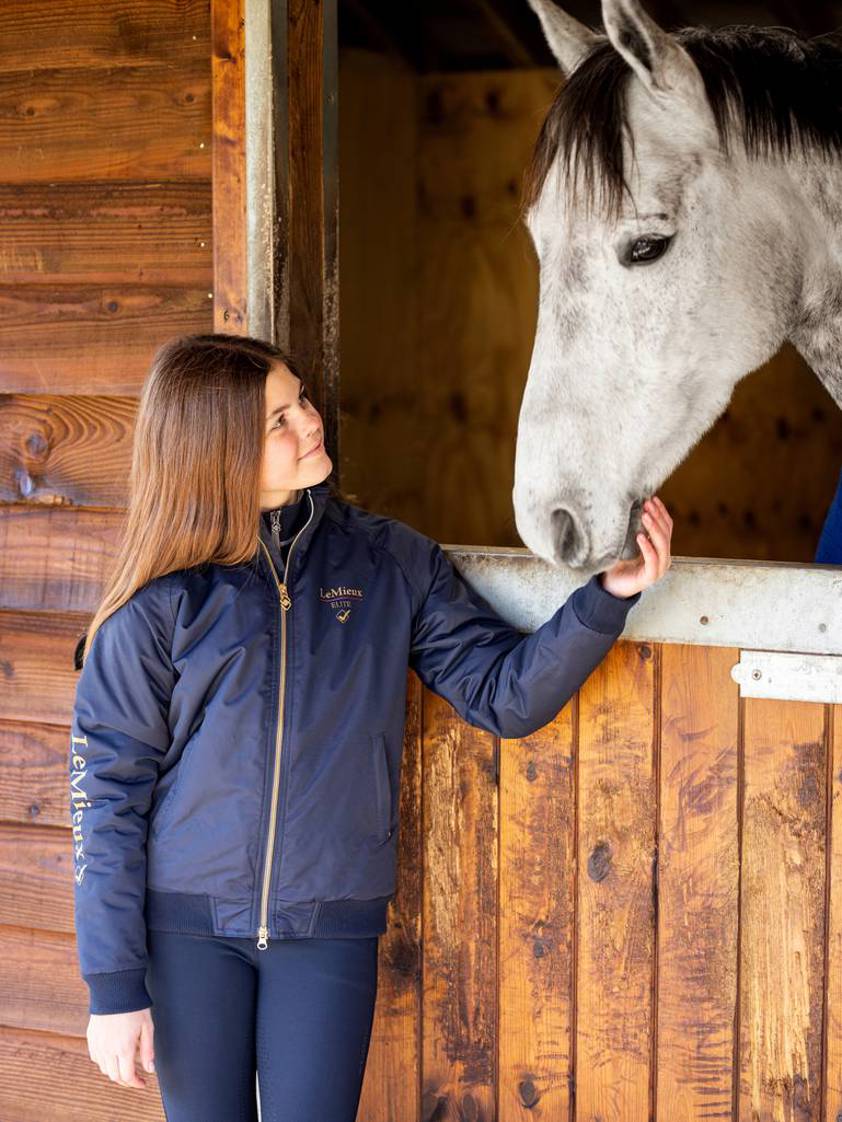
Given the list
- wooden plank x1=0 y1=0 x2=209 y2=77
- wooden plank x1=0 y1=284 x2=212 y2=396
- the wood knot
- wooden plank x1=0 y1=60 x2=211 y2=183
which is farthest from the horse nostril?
wooden plank x1=0 y1=0 x2=209 y2=77

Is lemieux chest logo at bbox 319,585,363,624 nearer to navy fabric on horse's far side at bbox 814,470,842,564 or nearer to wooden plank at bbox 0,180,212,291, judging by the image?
wooden plank at bbox 0,180,212,291

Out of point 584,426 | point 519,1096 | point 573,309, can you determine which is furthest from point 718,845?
point 573,309

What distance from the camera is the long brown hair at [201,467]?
1.51 m

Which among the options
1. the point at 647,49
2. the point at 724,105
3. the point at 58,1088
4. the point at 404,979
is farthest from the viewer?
the point at 58,1088

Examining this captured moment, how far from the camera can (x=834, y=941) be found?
1.58 meters

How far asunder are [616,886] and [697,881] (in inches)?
4.5

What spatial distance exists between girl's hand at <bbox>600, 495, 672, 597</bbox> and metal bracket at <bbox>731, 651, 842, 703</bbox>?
0.24m

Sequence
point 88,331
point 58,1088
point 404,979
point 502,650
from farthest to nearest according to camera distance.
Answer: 1. point 58,1088
2. point 88,331
3. point 404,979
4. point 502,650

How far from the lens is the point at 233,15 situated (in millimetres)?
1778

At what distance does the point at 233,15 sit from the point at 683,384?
0.89 m

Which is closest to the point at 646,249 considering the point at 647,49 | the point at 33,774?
the point at 647,49

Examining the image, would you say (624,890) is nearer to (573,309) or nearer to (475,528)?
(573,309)

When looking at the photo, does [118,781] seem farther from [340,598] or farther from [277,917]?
[340,598]

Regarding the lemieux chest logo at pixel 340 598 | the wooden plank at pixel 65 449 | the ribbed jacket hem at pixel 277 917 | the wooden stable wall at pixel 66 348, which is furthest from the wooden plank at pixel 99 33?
the ribbed jacket hem at pixel 277 917
